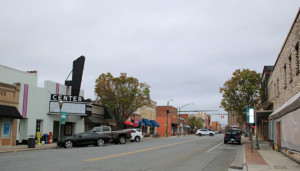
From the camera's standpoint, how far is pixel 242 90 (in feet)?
119

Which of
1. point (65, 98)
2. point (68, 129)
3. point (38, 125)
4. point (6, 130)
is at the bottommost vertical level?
point (68, 129)

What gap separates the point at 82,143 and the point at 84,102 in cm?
871

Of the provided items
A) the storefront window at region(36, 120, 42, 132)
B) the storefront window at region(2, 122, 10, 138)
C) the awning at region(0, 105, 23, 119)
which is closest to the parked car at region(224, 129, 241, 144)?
the storefront window at region(36, 120, 42, 132)

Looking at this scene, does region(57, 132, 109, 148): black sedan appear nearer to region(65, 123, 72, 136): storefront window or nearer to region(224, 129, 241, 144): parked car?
region(65, 123, 72, 136): storefront window

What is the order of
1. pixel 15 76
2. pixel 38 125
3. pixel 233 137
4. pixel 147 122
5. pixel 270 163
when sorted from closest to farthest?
pixel 270 163, pixel 15 76, pixel 38 125, pixel 233 137, pixel 147 122

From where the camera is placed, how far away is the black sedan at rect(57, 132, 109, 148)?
24.5m

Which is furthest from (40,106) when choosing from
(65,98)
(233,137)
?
(233,137)

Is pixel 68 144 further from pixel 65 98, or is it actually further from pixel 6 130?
pixel 65 98

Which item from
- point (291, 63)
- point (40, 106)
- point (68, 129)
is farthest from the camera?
point (68, 129)

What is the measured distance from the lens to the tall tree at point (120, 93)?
122 ft

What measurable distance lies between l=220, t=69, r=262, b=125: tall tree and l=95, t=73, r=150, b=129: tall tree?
10706 mm

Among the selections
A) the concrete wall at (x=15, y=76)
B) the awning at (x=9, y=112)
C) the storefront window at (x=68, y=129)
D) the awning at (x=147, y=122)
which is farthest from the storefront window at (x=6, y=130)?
the awning at (x=147, y=122)

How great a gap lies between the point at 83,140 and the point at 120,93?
41.0 feet

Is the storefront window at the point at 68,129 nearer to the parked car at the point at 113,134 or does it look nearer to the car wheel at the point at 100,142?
the parked car at the point at 113,134
